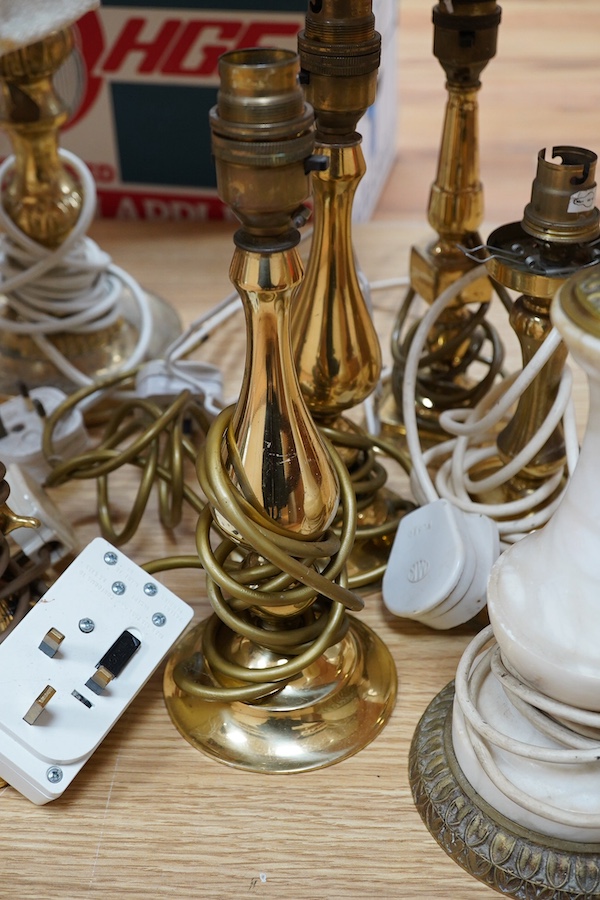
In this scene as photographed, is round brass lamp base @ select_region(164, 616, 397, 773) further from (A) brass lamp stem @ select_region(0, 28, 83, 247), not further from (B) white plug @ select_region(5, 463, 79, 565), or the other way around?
(A) brass lamp stem @ select_region(0, 28, 83, 247)

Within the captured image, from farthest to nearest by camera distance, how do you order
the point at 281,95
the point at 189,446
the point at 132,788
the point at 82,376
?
the point at 82,376 < the point at 189,446 < the point at 132,788 < the point at 281,95

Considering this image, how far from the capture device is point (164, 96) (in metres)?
1.00

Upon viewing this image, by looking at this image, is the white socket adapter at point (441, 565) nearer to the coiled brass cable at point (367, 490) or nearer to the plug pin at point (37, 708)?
the coiled brass cable at point (367, 490)

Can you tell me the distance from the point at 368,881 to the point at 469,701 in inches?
3.5

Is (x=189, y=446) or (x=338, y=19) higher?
(x=338, y=19)

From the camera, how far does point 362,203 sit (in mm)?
1029

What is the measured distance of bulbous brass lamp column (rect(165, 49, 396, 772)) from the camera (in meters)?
0.38

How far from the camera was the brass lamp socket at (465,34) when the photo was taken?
617mm

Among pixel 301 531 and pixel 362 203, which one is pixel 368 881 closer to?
pixel 301 531


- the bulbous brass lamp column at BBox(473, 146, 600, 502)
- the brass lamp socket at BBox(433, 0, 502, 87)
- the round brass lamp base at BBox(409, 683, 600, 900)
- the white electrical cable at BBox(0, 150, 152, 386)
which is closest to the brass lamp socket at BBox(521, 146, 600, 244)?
the bulbous brass lamp column at BBox(473, 146, 600, 502)

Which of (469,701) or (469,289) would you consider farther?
(469,289)

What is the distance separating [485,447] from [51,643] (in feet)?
1.00

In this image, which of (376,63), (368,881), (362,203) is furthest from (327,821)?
(362,203)

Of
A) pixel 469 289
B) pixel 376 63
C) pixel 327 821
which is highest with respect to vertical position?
pixel 376 63
